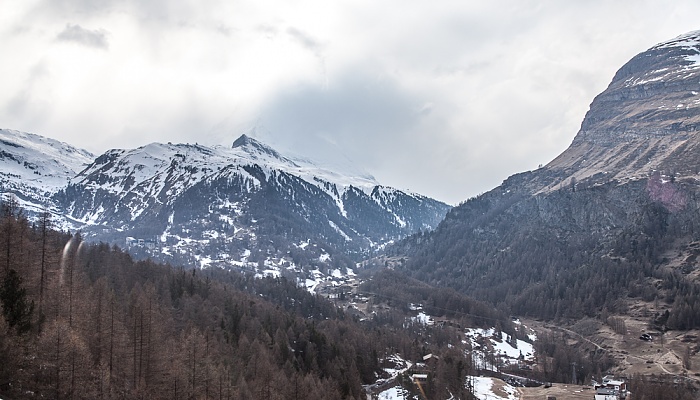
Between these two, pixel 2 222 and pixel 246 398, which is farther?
pixel 246 398

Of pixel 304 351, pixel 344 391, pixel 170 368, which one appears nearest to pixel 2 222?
pixel 170 368

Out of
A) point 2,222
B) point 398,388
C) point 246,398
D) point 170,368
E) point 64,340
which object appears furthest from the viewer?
point 398,388

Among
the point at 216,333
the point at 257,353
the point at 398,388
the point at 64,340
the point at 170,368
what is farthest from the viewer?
the point at 398,388

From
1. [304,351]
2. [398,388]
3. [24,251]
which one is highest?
[24,251]

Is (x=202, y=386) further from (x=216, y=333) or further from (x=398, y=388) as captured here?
(x=398, y=388)

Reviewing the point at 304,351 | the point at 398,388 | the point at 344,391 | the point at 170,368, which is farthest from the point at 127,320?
the point at 398,388

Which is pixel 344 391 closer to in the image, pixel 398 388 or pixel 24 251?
pixel 398 388

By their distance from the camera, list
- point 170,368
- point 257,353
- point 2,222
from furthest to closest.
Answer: point 257,353, point 170,368, point 2,222

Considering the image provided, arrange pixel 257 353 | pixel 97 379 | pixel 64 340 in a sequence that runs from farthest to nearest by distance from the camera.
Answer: pixel 257 353 → pixel 97 379 → pixel 64 340

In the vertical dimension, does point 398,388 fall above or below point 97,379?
below

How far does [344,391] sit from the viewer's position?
164875 mm

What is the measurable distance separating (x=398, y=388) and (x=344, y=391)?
37678mm

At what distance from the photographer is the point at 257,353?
165m

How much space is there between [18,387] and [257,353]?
89199 millimetres
